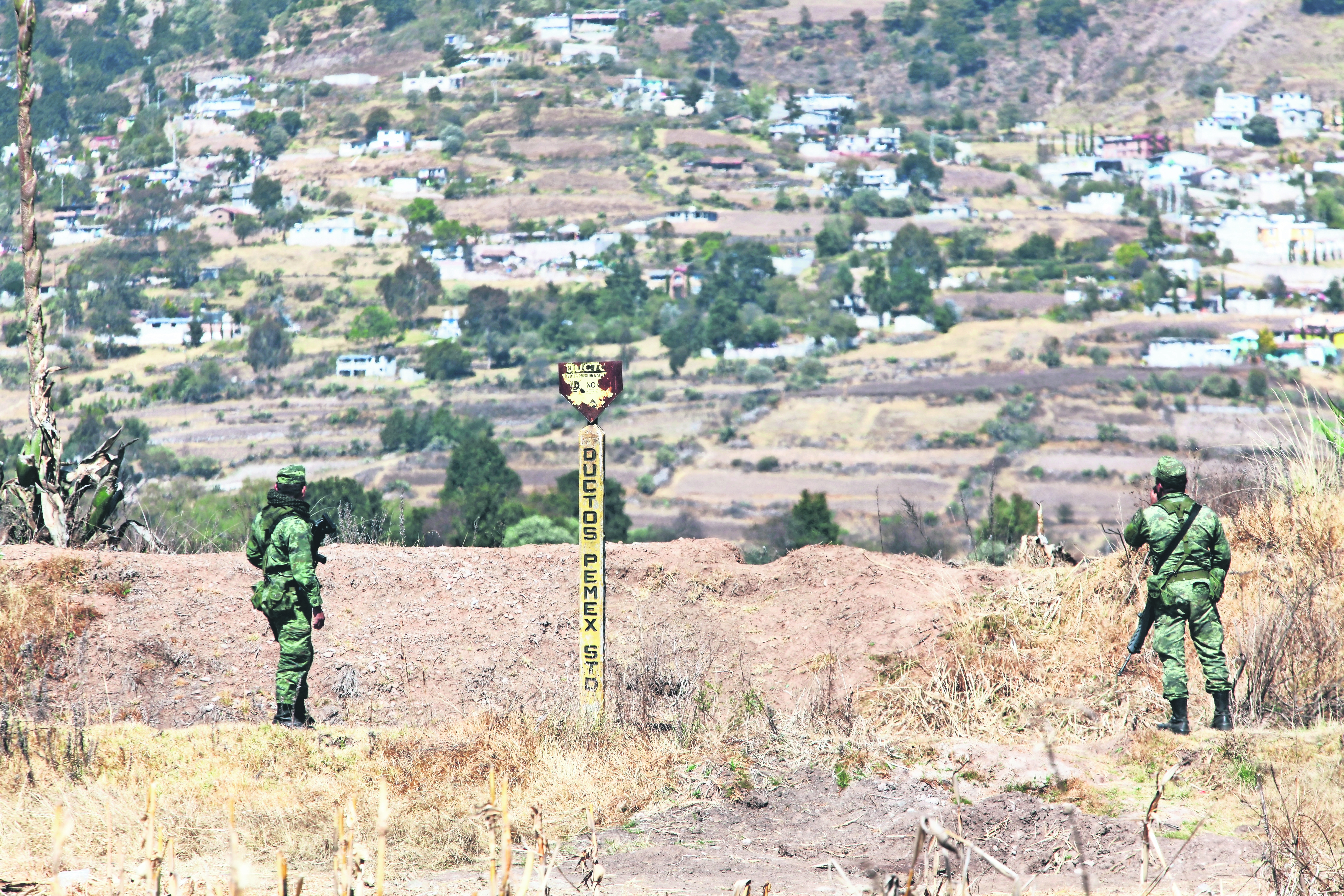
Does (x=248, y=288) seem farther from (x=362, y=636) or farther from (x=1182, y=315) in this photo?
(x=362, y=636)

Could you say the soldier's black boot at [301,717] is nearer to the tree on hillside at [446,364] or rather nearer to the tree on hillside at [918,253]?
the tree on hillside at [446,364]

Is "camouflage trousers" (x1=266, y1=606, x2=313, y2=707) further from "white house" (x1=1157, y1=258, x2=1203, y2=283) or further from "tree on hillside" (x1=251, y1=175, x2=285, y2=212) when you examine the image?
"tree on hillside" (x1=251, y1=175, x2=285, y2=212)

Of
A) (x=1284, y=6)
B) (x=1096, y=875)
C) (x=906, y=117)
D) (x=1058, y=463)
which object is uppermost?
(x=1284, y=6)

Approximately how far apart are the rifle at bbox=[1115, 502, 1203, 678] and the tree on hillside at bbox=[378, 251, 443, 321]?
9434cm

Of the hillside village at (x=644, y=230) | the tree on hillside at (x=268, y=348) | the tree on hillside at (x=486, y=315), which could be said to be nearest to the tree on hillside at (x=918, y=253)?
the hillside village at (x=644, y=230)

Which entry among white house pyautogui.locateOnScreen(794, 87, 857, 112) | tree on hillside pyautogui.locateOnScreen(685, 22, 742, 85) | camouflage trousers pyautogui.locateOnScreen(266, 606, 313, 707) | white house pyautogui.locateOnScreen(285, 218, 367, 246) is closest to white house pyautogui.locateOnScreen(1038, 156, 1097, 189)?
white house pyautogui.locateOnScreen(794, 87, 857, 112)

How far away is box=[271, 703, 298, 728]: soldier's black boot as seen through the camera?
783 centimetres

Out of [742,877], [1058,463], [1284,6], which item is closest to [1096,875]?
[742,877]

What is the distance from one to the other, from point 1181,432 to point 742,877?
62.8 m

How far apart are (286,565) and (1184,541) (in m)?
4.70

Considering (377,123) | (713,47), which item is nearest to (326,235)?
(377,123)

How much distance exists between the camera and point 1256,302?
9738cm

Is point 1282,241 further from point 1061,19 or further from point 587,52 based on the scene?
point 587,52

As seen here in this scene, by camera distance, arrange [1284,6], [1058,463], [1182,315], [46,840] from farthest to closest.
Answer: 1. [1284,6]
2. [1182,315]
3. [1058,463]
4. [46,840]
